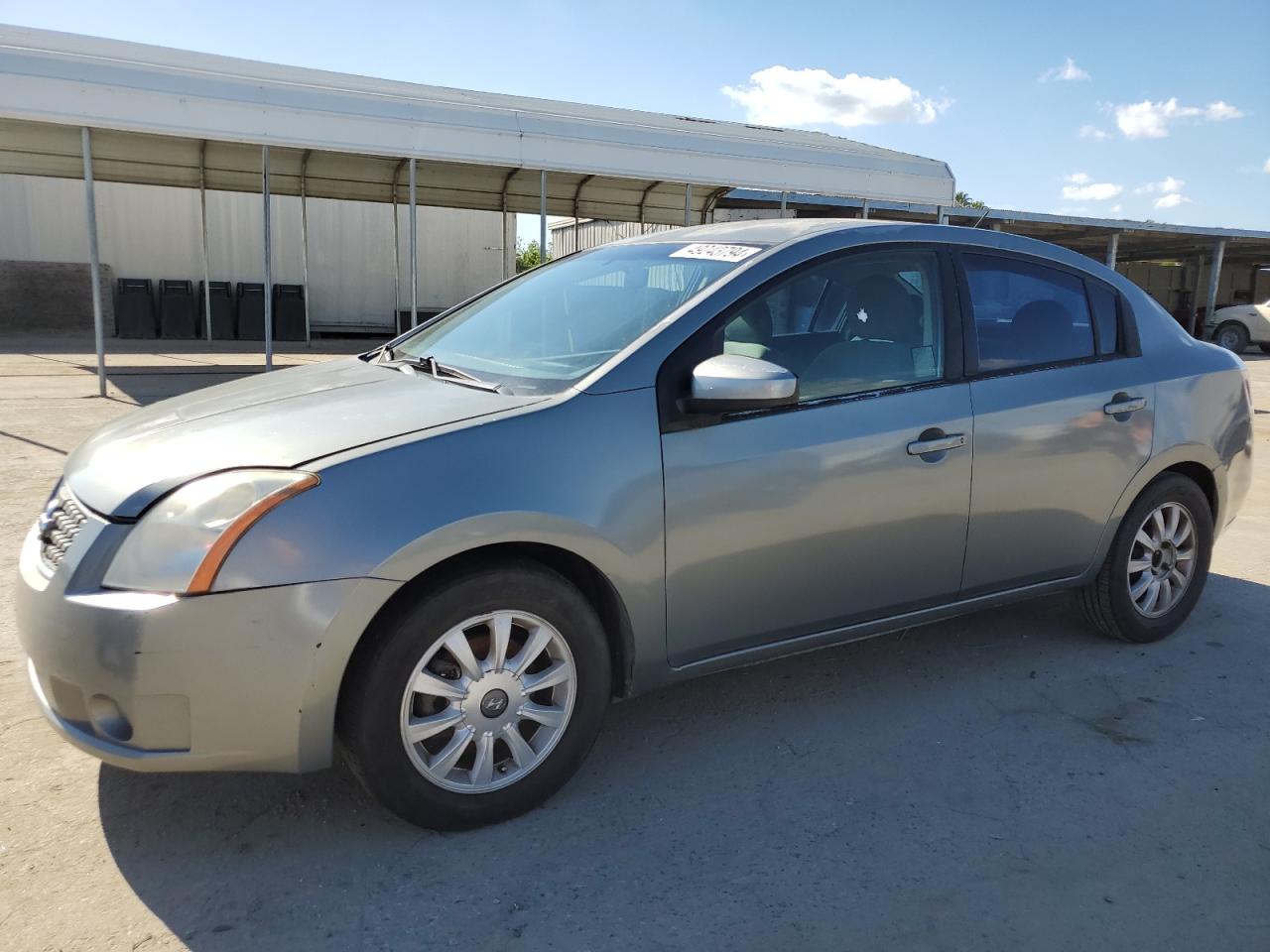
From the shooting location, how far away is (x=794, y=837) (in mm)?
2689

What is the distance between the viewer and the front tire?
2465 mm

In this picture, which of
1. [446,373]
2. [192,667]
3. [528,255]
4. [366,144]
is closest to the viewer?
[192,667]

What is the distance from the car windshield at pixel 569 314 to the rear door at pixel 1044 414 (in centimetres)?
100

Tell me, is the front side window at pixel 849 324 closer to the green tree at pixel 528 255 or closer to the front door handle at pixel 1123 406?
the front door handle at pixel 1123 406

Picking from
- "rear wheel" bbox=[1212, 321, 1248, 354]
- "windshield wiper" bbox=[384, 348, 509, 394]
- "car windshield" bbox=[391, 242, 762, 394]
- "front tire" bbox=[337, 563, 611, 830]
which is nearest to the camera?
"front tire" bbox=[337, 563, 611, 830]

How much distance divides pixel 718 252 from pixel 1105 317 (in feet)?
5.48

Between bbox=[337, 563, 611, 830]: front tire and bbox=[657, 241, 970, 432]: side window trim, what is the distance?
23.7 inches

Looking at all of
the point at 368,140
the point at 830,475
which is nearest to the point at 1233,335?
the point at 368,140

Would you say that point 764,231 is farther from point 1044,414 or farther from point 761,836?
point 761,836

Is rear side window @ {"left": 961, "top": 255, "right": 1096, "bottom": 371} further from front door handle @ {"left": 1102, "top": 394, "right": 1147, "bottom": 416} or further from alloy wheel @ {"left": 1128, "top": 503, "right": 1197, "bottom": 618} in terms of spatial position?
alloy wheel @ {"left": 1128, "top": 503, "right": 1197, "bottom": 618}

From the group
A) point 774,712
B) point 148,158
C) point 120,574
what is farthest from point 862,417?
point 148,158

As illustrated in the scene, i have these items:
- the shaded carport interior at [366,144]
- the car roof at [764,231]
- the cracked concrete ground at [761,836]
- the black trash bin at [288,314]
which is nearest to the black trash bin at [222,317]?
the black trash bin at [288,314]

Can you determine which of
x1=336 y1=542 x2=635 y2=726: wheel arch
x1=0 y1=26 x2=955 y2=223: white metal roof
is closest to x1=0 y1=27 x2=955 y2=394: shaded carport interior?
x1=0 y1=26 x2=955 y2=223: white metal roof

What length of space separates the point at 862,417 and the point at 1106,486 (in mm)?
1255
